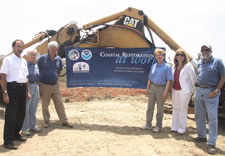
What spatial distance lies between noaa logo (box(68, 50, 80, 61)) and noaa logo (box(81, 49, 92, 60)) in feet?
0.47

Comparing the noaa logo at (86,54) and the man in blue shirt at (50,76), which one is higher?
the noaa logo at (86,54)

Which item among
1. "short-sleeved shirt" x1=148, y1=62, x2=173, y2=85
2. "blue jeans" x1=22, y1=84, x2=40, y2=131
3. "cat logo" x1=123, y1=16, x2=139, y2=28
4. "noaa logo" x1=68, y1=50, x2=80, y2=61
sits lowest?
"blue jeans" x1=22, y1=84, x2=40, y2=131

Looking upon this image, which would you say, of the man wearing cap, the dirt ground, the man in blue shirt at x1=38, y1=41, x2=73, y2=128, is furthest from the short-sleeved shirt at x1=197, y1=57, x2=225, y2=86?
the man in blue shirt at x1=38, y1=41, x2=73, y2=128

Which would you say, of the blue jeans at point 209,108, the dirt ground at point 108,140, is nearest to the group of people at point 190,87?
the blue jeans at point 209,108

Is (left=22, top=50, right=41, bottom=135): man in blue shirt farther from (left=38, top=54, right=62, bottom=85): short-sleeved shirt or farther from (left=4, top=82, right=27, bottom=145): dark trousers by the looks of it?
(left=4, top=82, right=27, bottom=145): dark trousers

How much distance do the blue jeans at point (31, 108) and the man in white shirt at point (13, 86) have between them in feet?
1.83

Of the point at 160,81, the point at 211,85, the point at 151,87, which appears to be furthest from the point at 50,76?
the point at 211,85

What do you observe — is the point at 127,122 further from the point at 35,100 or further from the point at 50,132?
the point at 35,100

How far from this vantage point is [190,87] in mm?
6109

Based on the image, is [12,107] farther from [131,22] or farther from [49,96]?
[131,22]

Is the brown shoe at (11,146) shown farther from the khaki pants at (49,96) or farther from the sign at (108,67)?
the sign at (108,67)

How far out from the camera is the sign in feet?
25.0

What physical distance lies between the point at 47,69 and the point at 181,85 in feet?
10.4

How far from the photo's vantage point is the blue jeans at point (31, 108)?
586cm
